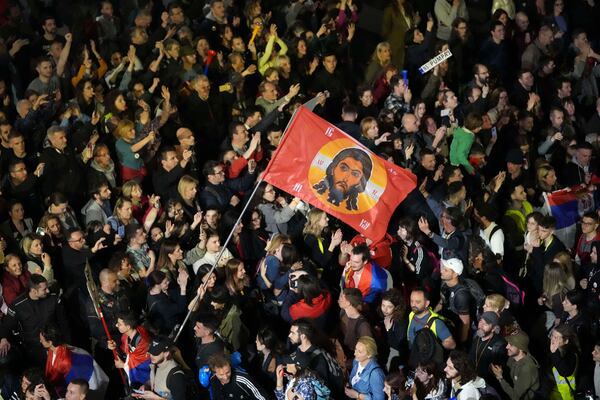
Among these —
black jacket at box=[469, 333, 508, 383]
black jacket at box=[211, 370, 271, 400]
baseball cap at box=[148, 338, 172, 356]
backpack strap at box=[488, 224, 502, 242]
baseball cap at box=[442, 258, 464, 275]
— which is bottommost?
backpack strap at box=[488, 224, 502, 242]

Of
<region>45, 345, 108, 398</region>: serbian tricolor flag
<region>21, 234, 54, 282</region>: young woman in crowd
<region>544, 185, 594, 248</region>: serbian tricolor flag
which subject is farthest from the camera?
<region>544, 185, 594, 248</region>: serbian tricolor flag

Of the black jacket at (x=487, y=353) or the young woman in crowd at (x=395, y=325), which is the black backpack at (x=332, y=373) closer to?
the young woman in crowd at (x=395, y=325)

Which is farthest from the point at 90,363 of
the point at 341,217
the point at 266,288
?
the point at 341,217

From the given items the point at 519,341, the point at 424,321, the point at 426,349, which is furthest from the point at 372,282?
the point at 519,341

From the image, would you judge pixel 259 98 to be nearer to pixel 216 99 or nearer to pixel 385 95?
pixel 216 99

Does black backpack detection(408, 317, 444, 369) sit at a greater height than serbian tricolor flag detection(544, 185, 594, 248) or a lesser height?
greater

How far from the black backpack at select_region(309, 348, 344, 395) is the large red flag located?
1.94 meters

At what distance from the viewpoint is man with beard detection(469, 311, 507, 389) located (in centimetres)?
1108

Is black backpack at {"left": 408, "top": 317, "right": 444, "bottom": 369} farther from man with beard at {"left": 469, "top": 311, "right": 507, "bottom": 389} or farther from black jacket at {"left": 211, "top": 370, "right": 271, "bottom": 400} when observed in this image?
black jacket at {"left": 211, "top": 370, "right": 271, "bottom": 400}

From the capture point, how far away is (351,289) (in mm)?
11523

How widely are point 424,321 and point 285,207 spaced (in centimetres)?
288

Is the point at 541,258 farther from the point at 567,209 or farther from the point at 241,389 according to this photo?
the point at 241,389

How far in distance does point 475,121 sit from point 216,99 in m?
3.54

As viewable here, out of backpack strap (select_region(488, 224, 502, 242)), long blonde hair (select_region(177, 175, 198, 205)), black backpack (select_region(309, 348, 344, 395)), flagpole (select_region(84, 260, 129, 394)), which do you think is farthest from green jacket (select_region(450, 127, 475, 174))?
flagpole (select_region(84, 260, 129, 394))
